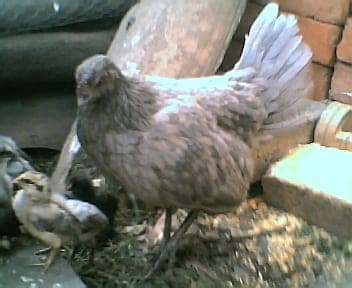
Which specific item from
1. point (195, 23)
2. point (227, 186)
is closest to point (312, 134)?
point (195, 23)

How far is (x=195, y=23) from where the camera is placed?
247 centimetres

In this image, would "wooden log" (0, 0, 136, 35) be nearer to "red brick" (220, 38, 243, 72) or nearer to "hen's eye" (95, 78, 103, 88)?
"red brick" (220, 38, 243, 72)

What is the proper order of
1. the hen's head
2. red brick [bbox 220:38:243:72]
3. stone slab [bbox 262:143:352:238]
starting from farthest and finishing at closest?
red brick [bbox 220:38:243:72] → stone slab [bbox 262:143:352:238] → the hen's head

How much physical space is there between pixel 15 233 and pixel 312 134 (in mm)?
1025

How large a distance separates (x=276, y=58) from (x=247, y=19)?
768mm

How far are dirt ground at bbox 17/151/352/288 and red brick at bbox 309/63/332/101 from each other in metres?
0.61

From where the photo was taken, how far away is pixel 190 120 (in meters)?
1.95

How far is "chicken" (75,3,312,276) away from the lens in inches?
73.8

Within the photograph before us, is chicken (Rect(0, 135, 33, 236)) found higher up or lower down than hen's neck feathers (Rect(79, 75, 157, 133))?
lower down

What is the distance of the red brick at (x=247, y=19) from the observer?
9.46ft

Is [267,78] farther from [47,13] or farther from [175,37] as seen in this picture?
[47,13]

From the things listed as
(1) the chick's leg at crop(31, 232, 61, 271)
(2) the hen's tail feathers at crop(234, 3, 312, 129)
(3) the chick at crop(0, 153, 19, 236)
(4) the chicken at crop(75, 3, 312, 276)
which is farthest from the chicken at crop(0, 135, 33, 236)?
(2) the hen's tail feathers at crop(234, 3, 312, 129)

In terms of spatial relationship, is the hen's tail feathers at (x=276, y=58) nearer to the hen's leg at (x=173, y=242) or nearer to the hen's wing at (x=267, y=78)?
the hen's wing at (x=267, y=78)

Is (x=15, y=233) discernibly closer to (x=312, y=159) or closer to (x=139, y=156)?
(x=139, y=156)
